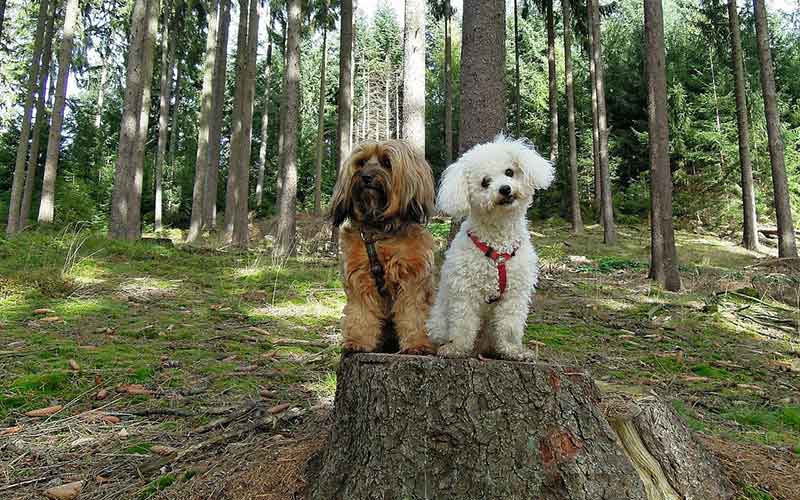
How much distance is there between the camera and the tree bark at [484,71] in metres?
5.47

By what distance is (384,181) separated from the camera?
3.55 metres

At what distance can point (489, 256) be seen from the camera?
3092 mm

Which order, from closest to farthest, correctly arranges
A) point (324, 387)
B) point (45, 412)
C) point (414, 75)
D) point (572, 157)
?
point (45, 412)
point (324, 387)
point (414, 75)
point (572, 157)

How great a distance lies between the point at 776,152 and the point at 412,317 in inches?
589

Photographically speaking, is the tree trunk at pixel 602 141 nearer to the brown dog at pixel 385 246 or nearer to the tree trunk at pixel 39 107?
the brown dog at pixel 385 246

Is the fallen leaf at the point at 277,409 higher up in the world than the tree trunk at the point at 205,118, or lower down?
lower down

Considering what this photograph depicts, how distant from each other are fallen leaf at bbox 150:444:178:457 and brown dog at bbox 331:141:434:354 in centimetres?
134

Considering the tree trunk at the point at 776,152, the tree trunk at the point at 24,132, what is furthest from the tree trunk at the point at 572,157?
the tree trunk at the point at 24,132

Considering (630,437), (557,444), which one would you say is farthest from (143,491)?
(630,437)

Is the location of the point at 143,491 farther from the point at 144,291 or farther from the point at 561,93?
the point at 561,93

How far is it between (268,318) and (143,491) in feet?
13.3

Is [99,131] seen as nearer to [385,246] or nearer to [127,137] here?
[127,137]

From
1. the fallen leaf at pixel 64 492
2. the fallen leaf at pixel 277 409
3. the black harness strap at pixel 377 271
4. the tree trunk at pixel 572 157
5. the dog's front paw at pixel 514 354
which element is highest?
the tree trunk at pixel 572 157

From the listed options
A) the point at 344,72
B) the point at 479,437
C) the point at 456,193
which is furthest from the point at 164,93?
the point at 479,437
